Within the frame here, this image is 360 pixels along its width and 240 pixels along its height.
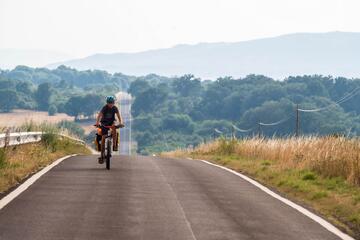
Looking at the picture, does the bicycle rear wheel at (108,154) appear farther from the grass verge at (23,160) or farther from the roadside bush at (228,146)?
the roadside bush at (228,146)

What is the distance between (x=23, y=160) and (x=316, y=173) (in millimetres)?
7135

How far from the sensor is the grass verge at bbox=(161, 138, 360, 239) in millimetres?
13508

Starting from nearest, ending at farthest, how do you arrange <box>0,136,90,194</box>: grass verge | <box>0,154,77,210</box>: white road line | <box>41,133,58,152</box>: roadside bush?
1. <box>0,154,77,210</box>: white road line
2. <box>0,136,90,194</box>: grass verge
3. <box>41,133,58,152</box>: roadside bush

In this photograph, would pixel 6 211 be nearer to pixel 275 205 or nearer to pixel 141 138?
pixel 275 205

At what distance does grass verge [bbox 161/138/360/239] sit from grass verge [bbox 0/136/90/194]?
520cm

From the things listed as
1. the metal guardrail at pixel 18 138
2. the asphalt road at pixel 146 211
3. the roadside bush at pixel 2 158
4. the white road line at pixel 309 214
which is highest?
the metal guardrail at pixel 18 138

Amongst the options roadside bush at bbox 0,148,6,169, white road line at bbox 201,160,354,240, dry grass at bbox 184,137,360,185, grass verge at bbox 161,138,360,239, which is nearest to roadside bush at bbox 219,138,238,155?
dry grass at bbox 184,137,360,185

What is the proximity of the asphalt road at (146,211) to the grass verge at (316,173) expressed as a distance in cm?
72

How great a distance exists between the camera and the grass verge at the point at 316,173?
1351 centimetres

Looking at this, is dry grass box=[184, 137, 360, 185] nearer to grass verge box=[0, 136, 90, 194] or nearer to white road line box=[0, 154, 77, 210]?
white road line box=[0, 154, 77, 210]

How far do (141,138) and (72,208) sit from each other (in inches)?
7121

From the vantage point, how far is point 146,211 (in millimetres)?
11945

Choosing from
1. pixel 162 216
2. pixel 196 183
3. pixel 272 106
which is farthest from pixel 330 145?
pixel 272 106

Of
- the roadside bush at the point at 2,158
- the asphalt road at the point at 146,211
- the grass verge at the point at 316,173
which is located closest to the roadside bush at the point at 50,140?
the grass verge at the point at 316,173
